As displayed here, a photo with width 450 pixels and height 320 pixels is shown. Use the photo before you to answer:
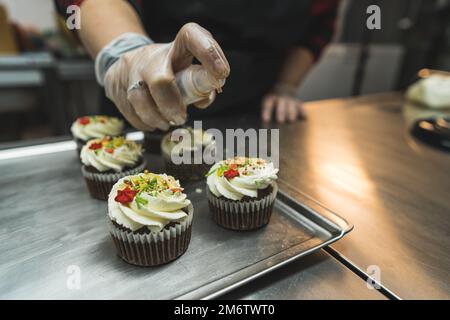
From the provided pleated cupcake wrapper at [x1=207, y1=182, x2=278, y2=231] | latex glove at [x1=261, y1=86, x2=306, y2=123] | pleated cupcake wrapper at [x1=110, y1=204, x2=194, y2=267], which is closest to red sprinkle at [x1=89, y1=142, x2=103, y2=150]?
pleated cupcake wrapper at [x1=110, y1=204, x2=194, y2=267]

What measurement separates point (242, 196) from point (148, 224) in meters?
0.39

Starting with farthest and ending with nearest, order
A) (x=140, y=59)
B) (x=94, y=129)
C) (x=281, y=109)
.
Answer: (x=281, y=109) → (x=94, y=129) → (x=140, y=59)

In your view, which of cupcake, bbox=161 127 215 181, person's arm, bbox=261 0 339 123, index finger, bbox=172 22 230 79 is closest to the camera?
index finger, bbox=172 22 230 79

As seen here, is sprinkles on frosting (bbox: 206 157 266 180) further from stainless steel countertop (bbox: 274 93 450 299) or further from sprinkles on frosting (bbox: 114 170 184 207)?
stainless steel countertop (bbox: 274 93 450 299)

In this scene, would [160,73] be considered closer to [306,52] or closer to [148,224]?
[148,224]

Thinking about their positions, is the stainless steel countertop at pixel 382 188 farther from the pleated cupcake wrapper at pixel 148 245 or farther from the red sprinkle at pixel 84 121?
the red sprinkle at pixel 84 121

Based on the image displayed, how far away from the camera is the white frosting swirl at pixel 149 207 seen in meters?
1.11

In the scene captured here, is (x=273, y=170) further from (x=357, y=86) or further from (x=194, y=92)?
(x=357, y=86)

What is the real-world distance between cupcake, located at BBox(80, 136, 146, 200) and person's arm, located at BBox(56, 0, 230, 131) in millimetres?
203

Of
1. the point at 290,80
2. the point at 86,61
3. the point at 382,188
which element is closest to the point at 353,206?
the point at 382,188

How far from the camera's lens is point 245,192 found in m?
1.28

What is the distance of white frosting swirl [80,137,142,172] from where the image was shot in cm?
150

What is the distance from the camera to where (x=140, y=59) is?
4.13 feet
